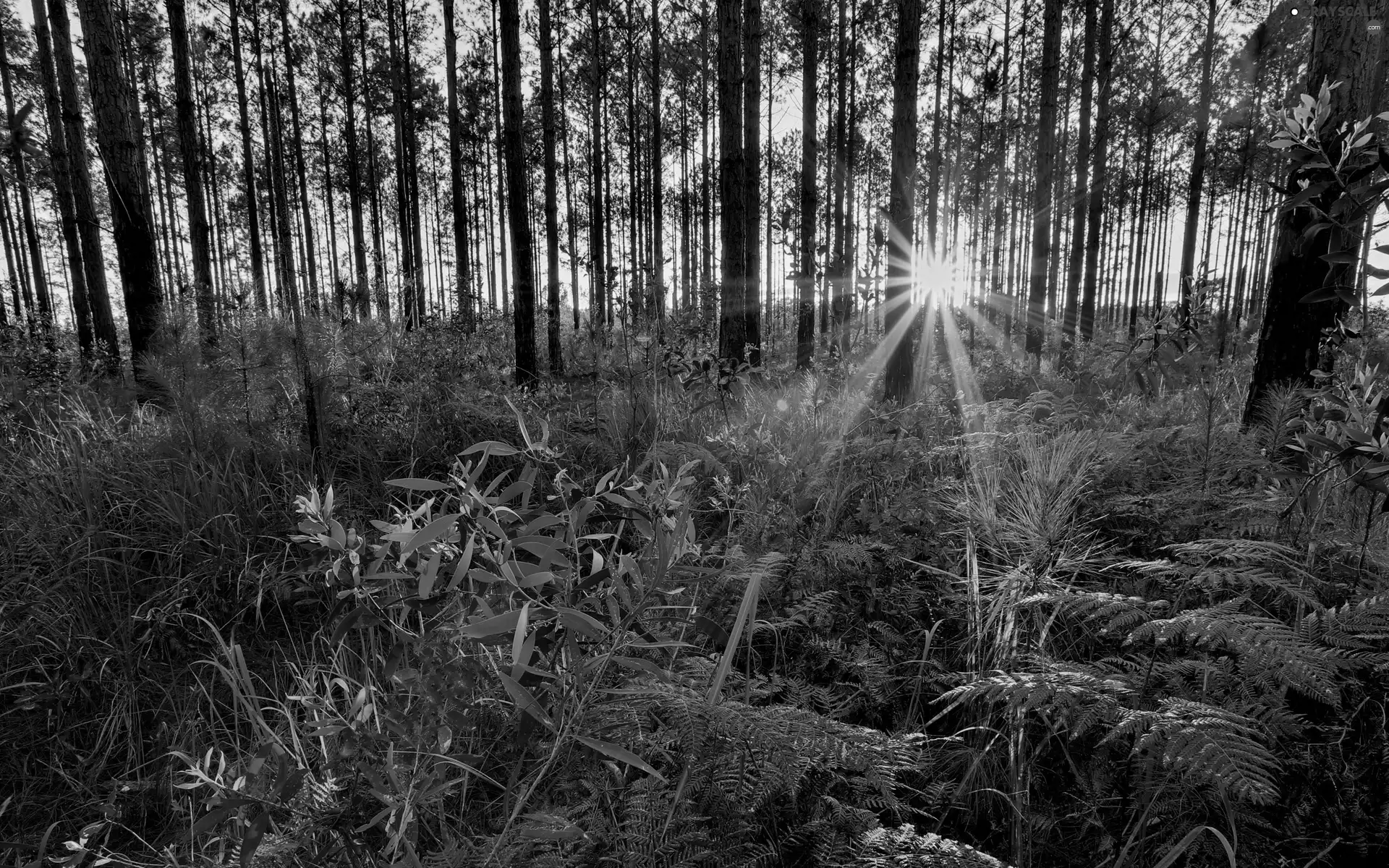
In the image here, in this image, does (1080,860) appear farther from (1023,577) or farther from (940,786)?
(1023,577)

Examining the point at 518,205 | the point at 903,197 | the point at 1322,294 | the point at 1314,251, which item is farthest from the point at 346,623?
the point at 518,205

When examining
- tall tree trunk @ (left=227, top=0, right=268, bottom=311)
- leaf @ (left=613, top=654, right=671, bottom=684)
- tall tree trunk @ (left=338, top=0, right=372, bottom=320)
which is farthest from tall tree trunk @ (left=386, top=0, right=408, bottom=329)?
leaf @ (left=613, top=654, right=671, bottom=684)

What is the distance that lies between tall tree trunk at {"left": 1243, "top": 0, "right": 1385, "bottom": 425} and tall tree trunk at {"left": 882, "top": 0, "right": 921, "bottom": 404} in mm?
2643

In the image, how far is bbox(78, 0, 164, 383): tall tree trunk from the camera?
5555mm

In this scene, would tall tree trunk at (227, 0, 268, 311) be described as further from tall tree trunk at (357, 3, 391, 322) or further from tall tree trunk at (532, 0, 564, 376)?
tall tree trunk at (532, 0, 564, 376)

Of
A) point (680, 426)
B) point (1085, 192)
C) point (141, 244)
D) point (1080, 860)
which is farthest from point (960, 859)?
point (1085, 192)

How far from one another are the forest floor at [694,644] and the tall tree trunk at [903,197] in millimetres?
2522

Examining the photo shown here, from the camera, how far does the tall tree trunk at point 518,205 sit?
22.9 ft

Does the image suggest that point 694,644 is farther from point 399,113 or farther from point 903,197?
point 399,113

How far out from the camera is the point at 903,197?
19.5 ft

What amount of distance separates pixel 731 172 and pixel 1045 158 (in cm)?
544

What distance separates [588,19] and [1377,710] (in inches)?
704

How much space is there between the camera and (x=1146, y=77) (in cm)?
1370

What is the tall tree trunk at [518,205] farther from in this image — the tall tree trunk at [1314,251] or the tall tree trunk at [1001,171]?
the tall tree trunk at [1001,171]
